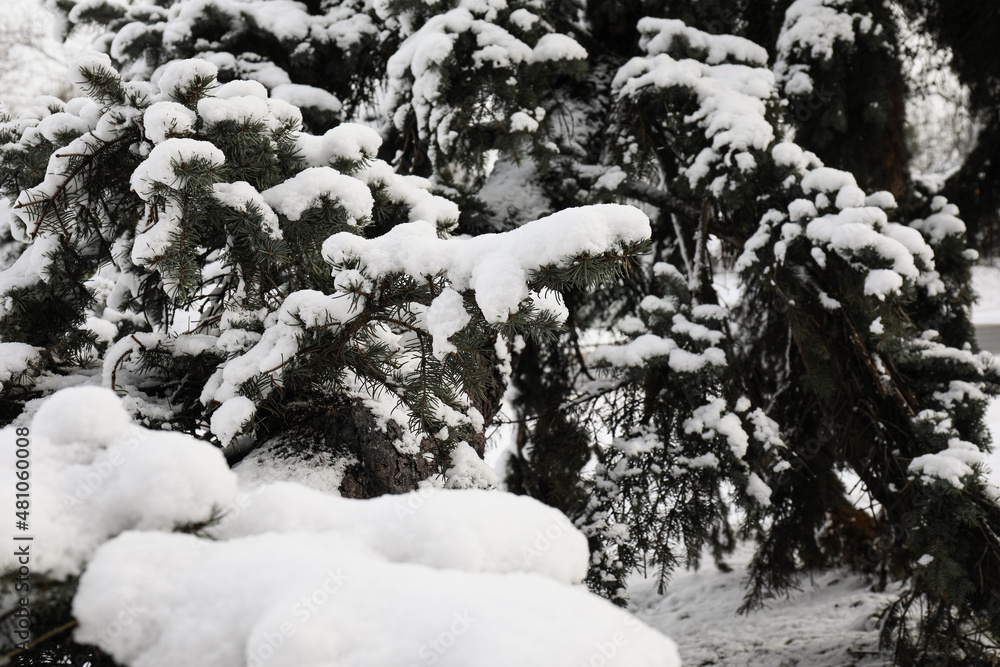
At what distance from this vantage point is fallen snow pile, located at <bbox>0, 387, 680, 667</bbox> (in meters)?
0.63

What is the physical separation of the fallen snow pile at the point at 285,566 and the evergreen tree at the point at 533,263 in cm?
46

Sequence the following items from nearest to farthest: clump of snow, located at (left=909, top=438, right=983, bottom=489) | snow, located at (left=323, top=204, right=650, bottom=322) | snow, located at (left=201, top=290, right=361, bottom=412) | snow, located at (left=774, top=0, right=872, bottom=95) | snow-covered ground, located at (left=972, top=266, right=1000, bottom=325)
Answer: snow, located at (left=323, top=204, right=650, bottom=322)
snow, located at (left=201, top=290, right=361, bottom=412)
clump of snow, located at (left=909, top=438, right=983, bottom=489)
snow, located at (left=774, top=0, right=872, bottom=95)
snow-covered ground, located at (left=972, top=266, right=1000, bottom=325)

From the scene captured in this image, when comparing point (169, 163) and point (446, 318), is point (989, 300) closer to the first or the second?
point (446, 318)

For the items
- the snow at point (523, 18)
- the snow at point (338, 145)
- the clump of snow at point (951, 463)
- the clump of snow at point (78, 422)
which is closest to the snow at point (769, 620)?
the clump of snow at point (951, 463)

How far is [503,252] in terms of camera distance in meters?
1.21

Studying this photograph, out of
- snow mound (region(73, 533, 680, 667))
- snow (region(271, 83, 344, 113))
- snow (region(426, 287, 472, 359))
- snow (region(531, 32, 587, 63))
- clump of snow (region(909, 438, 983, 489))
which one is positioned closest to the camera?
snow mound (region(73, 533, 680, 667))

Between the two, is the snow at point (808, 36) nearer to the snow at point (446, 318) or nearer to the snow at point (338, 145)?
the snow at point (338, 145)

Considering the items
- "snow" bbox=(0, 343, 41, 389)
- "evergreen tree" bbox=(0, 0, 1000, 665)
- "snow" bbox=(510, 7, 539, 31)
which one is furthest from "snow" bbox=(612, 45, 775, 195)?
"snow" bbox=(0, 343, 41, 389)

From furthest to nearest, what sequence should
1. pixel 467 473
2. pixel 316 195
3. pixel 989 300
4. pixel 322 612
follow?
pixel 989 300 → pixel 467 473 → pixel 316 195 → pixel 322 612

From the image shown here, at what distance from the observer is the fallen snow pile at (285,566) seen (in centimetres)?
63

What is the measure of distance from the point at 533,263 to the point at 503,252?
77 millimetres

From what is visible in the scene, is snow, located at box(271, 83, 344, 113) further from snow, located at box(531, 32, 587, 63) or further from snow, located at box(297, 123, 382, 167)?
snow, located at box(297, 123, 382, 167)

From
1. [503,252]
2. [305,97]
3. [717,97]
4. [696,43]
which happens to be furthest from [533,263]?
[696,43]

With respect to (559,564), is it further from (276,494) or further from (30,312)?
(30,312)
